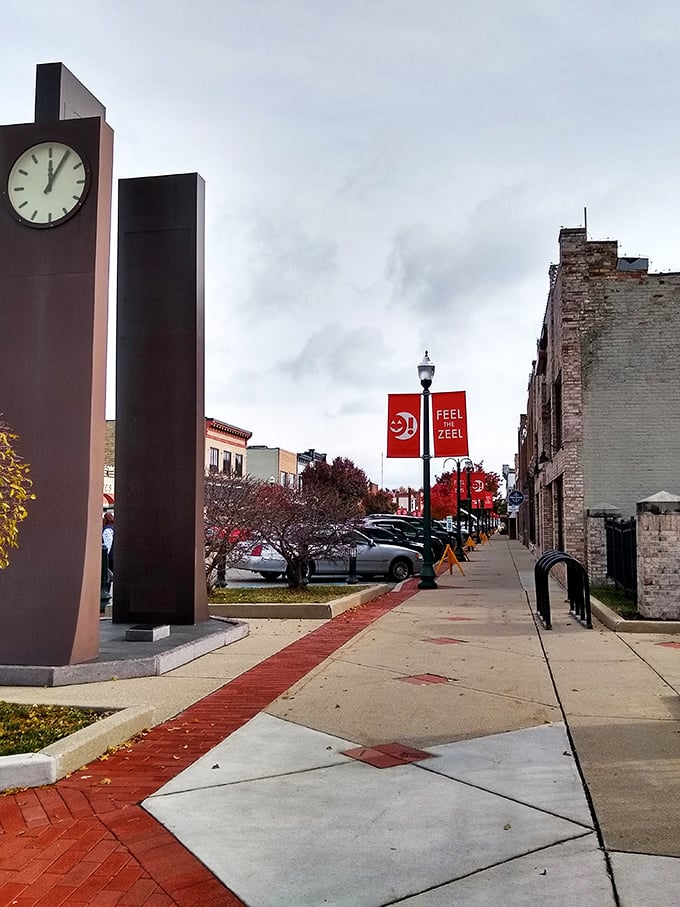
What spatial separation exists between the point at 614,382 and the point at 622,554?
4.33m

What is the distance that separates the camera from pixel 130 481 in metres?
11.7

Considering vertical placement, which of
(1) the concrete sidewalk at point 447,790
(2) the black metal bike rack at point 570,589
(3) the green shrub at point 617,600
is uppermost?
(2) the black metal bike rack at point 570,589

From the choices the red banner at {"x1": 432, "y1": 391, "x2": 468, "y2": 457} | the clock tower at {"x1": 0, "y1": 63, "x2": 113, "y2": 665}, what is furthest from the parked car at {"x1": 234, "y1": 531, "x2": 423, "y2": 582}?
the clock tower at {"x1": 0, "y1": 63, "x2": 113, "y2": 665}

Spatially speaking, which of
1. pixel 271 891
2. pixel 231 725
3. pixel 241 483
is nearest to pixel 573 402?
pixel 241 483

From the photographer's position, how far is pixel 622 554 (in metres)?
15.7

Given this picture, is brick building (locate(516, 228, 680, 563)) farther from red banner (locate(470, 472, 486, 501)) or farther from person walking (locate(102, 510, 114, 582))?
red banner (locate(470, 472, 486, 501))

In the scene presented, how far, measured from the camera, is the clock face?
8836mm

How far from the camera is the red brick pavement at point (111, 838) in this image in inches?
148

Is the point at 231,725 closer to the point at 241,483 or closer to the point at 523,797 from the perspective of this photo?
the point at 523,797

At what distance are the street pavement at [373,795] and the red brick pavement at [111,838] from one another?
0.5 inches

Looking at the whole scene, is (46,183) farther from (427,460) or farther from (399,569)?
(399,569)

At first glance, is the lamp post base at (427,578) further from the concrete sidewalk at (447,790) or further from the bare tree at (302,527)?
the concrete sidewalk at (447,790)

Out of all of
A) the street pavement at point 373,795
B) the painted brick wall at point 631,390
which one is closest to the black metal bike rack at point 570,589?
the street pavement at point 373,795

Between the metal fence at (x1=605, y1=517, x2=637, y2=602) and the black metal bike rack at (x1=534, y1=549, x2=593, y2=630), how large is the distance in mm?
1216
